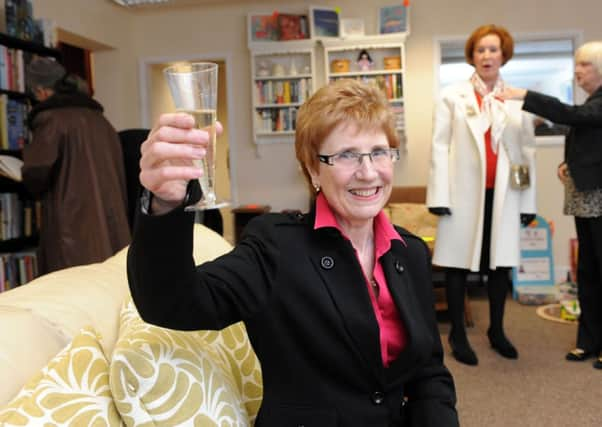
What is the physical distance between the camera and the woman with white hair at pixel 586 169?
2.77 m

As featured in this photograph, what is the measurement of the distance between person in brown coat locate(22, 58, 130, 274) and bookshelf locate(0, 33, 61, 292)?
29.7 inches

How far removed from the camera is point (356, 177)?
3.86ft

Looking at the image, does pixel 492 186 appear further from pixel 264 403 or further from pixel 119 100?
pixel 119 100

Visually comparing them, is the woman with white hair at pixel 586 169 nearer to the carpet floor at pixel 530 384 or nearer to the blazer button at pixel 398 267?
the carpet floor at pixel 530 384

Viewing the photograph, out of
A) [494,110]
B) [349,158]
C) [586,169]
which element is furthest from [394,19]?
[349,158]

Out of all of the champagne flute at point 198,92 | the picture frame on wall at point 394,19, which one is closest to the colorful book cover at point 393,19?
the picture frame on wall at point 394,19

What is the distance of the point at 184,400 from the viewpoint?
0.92 metres

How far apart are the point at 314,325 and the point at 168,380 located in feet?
1.00

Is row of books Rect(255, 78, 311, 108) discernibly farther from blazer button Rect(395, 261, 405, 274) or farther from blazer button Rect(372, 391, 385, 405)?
blazer button Rect(372, 391, 385, 405)

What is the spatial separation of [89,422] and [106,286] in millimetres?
501

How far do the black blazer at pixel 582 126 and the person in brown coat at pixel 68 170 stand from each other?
2271mm

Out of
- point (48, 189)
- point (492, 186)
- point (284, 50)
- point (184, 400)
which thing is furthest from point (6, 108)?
point (184, 400)

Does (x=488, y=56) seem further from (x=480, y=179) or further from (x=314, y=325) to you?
(x=314, y=325)

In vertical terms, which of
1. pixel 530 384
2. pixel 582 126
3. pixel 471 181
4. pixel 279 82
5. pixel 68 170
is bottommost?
pixel 530 384
